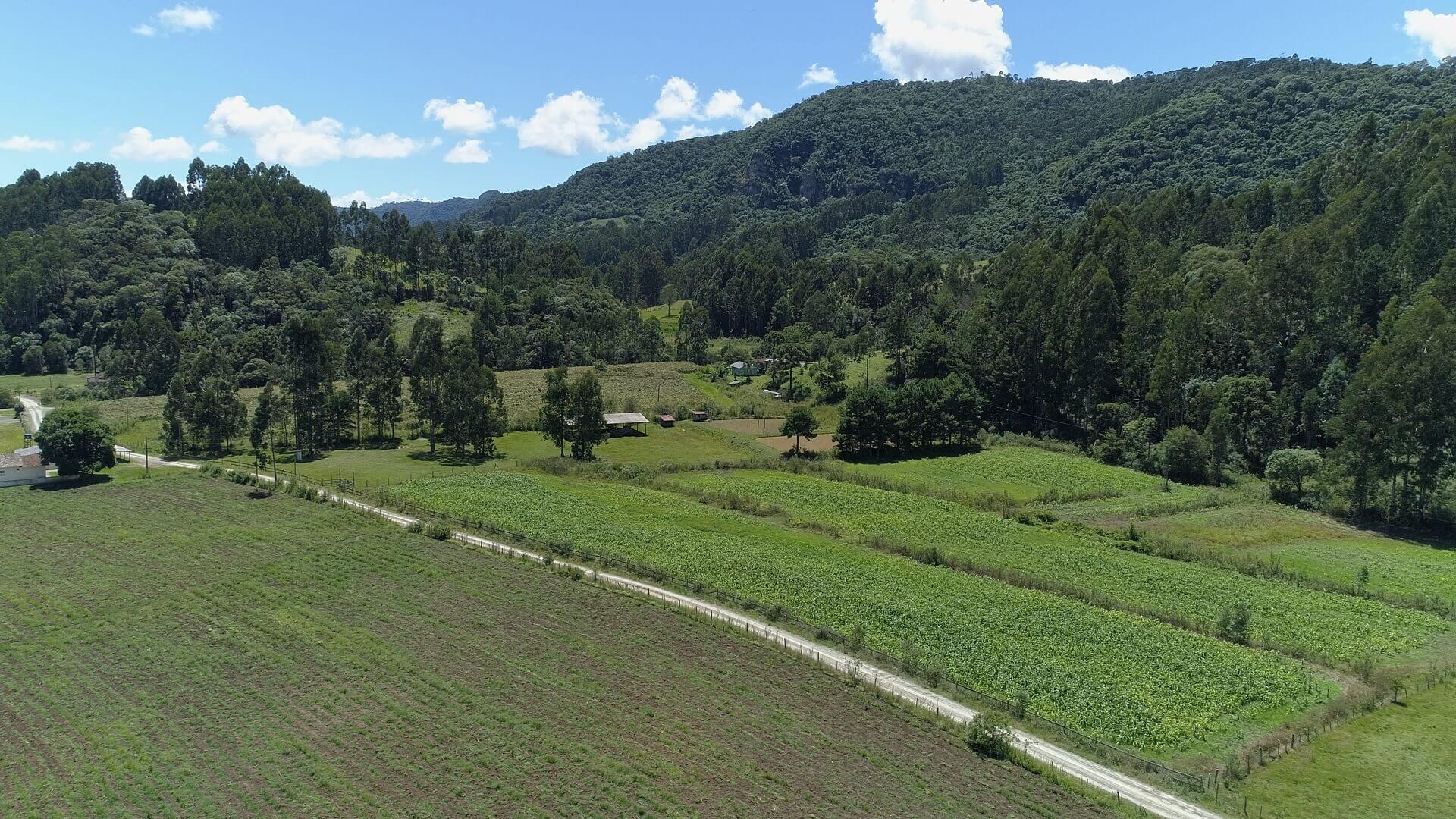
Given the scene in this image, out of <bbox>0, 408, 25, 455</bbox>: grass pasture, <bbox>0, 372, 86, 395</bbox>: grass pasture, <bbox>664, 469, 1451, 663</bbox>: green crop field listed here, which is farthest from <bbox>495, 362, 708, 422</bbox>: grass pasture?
<bbox>0, 372, 86, 395</bbox>: grass pasture

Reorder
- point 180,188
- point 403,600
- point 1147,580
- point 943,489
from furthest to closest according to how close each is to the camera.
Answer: point 180,188 → point 943,489 → point 1147,580 → point 403,600

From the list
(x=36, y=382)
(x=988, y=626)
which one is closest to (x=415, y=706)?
(x=988, y=626)

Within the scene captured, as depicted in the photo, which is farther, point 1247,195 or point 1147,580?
point 1247,195

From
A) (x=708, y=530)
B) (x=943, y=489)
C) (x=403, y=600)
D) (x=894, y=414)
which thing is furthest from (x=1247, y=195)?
(x=403, y=600)

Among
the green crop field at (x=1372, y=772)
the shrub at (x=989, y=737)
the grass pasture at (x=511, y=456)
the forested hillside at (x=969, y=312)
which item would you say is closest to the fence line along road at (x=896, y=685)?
the shrub at (x=989, y=737)

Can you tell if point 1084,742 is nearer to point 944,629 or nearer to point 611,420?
point 944,629

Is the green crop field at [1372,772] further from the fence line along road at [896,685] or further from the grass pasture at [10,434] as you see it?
the grass pasture at [10,434]

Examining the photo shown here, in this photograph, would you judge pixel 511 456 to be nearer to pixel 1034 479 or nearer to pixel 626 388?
pixel 626 388
